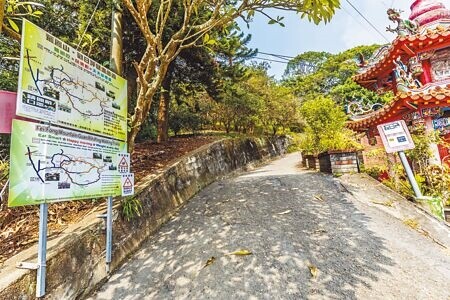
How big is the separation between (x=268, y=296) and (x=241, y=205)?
2.48 meters

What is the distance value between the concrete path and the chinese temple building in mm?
3389

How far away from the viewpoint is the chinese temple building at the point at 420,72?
6176 mm

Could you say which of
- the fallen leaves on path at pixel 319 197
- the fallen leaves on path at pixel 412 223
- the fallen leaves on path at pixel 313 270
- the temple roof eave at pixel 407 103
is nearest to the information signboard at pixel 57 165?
the fallen leaves on path at pixel 313 270

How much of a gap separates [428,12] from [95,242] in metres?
10.4

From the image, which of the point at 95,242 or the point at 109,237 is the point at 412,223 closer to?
the point at 109,237

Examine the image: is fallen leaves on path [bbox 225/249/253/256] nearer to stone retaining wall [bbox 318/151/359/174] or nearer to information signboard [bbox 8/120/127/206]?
information signboard [bbox 8/120/127/206]

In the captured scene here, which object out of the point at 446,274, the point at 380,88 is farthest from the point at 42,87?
the point at 380,88

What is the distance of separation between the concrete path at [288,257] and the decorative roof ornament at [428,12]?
6.62m

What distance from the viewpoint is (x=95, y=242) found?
2969 millimetres

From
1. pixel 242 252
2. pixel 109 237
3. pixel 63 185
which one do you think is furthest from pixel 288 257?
pixel 63 185

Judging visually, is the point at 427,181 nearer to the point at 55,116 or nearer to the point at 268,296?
the point at 268,296

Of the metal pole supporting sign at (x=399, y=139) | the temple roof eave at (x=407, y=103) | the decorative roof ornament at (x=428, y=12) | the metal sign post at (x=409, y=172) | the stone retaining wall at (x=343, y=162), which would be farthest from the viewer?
the decorative roof ornament at (x=428, y=12)

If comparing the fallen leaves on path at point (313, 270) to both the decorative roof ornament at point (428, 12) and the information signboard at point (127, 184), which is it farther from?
the decorative roof ornament at point (428, 12)

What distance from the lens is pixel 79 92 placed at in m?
2.72
